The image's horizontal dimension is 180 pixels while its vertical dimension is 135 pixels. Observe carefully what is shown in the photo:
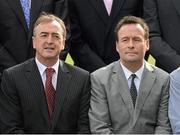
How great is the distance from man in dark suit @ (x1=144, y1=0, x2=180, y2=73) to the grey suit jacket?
534 millimetres

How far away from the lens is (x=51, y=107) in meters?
5.73

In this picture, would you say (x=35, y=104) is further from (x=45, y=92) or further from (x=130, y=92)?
(x=130, y=92)

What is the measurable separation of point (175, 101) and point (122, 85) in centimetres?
51

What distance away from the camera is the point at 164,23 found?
6402mm

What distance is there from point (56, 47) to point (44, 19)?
0.30m

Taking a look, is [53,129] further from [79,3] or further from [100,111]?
[79,3]

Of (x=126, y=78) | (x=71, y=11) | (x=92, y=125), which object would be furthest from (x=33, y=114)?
(x=71, y=11)

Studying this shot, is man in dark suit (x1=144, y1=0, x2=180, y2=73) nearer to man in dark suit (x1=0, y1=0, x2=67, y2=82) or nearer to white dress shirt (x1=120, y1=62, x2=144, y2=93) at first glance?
white dress shirt (x1=120, y1=62, x2=144, y2=93)

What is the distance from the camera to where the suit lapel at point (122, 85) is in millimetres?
5711

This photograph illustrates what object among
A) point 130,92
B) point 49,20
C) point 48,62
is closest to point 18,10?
point 49,20

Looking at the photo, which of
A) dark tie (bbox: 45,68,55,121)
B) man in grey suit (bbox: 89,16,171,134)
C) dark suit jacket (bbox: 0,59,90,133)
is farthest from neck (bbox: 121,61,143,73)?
dark tie (bbox: 45,68,55,121)

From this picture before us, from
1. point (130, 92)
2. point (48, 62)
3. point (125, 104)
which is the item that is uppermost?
point (48, 62)

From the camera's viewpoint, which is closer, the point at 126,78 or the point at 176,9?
the point at 126,78

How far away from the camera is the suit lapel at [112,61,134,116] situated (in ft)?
18.7
